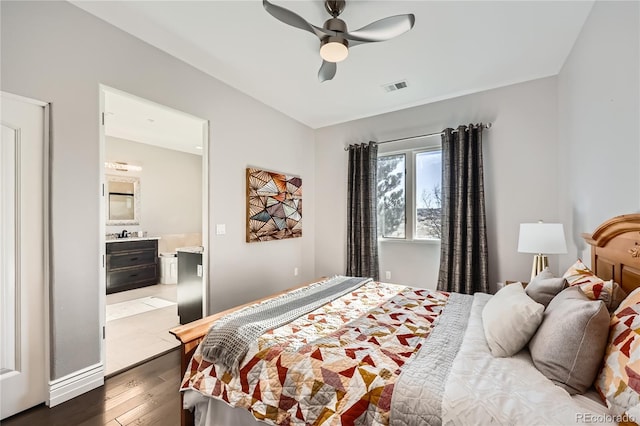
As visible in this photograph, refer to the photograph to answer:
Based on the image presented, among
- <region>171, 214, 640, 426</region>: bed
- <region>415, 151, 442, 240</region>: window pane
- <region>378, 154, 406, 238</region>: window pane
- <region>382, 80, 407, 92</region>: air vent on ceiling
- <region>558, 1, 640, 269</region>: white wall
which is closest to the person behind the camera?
<region>171, 214, 640, 426</region>: bed

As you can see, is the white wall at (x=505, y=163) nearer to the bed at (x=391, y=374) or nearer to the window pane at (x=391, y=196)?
the window pane at (x=391, y=196)

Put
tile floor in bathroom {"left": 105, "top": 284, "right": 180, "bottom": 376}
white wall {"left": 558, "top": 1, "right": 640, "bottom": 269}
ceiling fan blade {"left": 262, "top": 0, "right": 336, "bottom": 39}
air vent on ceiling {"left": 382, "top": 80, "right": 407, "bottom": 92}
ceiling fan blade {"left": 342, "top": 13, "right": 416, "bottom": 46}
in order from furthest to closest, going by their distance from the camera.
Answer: air vent on ceiling {"left": 382, "top": 80, "right": 407, "bottom": 92}
tile floor in bathroom {"left": 105, "top": 284, "right": 180, "bottom": 376}
ceiling fan blade {"left": 342, "top": 13, "right": 416, "bottom": 46}
ceiling fan blade {"left": 262, "top": 0, "right": 336, "bottom": 39}
white wall {"left": 558, "top": 1, "right": 640, "bottom": 269}

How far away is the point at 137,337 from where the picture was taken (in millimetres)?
2979

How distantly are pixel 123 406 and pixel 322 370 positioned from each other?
1.65m

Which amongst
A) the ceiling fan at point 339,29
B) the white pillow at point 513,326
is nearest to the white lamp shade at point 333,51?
the ceiling fan at point 339,29

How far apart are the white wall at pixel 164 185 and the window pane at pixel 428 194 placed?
501 centimetres

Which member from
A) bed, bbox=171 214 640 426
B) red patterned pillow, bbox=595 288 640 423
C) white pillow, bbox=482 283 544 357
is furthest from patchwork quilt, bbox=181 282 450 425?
red patterned pillow, bbox=595 288 640 423

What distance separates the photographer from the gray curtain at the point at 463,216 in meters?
3.24

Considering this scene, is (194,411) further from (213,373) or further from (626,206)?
(626,206)

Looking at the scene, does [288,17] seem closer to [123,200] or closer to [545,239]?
[545,239]

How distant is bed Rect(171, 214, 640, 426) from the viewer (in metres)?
0.96

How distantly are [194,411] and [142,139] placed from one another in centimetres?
538

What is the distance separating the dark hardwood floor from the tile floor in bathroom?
0.76 feet

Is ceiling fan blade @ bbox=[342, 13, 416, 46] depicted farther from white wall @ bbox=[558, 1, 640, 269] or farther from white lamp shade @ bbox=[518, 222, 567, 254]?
white lamp shade @ bbox=[518, 222, 567, 254]
